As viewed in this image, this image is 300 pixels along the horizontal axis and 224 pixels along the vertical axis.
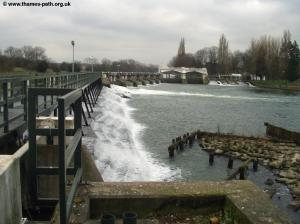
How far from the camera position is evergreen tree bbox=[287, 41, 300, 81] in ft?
363

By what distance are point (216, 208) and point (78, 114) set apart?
2377mm

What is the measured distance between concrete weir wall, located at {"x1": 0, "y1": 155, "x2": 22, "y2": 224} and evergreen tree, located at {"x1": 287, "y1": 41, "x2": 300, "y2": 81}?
11344 centimetres

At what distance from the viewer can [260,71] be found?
12362 centimetres

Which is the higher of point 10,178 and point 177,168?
point 10,178

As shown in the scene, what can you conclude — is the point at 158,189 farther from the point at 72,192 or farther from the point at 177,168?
the point at 177,168

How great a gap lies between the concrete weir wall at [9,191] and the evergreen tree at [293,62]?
11344 centimetres

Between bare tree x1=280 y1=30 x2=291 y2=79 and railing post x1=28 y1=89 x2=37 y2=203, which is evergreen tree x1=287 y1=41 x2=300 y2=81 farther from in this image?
railing post x1=28 y1=89 x2=37 y2=203

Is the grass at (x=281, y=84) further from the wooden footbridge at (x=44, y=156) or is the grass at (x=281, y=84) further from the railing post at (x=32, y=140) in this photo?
the railing post at (x=32, y=140)

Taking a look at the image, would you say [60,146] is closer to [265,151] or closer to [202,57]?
[265,151]

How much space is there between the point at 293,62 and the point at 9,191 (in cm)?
11610

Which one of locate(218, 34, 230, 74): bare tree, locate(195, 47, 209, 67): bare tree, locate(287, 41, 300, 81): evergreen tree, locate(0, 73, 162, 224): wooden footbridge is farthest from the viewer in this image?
locate(195, 47, 209, 67): bare tree

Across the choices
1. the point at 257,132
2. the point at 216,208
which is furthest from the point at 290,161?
the point at 216,208

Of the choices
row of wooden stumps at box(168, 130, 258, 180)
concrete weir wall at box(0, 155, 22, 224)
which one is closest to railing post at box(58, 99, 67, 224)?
concrete weir wall at box(0, 155, 22, 224)

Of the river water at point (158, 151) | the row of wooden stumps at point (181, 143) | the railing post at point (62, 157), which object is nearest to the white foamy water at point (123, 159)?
the river water at point (158, 151)
